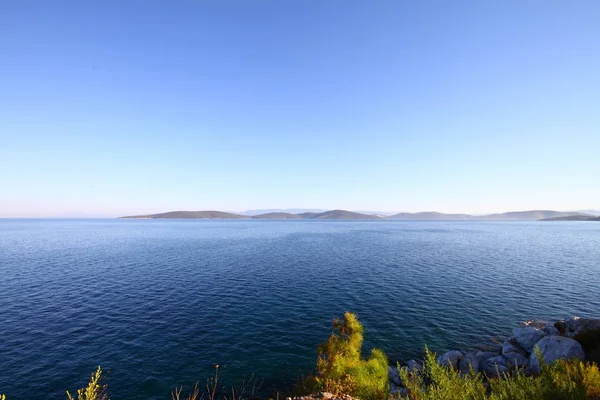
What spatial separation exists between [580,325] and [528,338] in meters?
5.22

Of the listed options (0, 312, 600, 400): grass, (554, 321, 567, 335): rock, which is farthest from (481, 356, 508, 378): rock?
(554, 321, 567, 335): rock

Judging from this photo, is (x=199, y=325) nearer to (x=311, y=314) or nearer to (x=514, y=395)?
(x=311, y=314)

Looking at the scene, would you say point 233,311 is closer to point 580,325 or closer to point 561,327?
point 561,327

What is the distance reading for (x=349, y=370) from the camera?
19.7 m

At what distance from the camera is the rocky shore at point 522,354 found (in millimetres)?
25094

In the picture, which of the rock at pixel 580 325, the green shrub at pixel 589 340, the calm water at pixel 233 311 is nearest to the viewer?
the green shrub at pixel 589 340

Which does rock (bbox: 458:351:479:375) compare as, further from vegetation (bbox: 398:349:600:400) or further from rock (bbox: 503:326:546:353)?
vegetation (bbox: 398:349:600:400)

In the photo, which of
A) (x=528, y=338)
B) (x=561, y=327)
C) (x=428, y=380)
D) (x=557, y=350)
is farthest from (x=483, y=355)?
(x=561, y=327)

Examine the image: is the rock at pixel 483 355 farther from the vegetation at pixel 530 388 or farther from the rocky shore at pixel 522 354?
the vegetation at pixel 530 388

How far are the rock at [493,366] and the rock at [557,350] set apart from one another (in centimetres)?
228

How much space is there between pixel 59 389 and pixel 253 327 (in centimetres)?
2031

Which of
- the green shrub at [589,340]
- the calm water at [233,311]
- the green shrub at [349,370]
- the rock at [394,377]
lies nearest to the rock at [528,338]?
the green shrub at [589,340]

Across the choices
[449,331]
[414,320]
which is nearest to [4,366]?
[414,320]

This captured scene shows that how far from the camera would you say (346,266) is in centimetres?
7406
